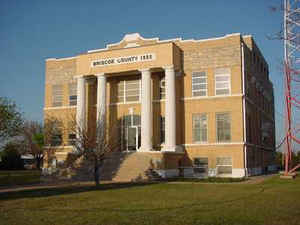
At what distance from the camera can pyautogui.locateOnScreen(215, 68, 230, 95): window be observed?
34375mm

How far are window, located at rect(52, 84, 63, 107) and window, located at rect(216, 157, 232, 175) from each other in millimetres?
18992

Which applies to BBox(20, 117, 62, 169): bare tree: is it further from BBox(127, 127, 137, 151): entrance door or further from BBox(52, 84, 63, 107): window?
BBox(127, 127, 137, 151): entrance door

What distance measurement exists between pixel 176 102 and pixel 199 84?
109 inches

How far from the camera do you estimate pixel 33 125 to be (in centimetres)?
6925

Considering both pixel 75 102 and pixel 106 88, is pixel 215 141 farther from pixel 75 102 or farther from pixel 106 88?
pixel 75 102

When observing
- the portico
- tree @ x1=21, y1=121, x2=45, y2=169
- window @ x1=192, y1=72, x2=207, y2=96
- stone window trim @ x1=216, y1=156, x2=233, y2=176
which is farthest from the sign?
tree @ x1=21, y1=121, x2=45, y2=169

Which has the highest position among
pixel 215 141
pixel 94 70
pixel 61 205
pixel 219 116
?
pixel 94 70

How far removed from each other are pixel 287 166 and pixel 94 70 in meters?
20.2

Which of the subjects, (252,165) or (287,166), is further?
(252,165)

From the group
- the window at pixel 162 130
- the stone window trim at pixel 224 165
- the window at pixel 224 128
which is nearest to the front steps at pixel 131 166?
the window at pixel 162 130

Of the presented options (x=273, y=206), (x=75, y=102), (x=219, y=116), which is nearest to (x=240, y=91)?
(x=219, y=116)

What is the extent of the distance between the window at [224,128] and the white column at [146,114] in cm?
625

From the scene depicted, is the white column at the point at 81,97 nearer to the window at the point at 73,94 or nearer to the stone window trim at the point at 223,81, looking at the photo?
the window at the point at 73,94

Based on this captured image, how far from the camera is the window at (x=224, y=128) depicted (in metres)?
33.8
